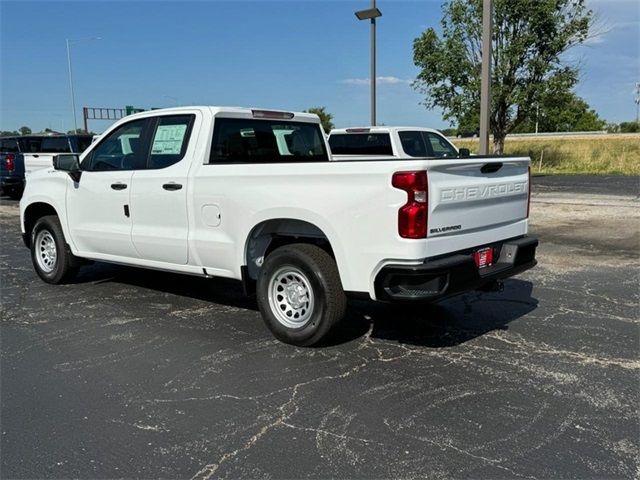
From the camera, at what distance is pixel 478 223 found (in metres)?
4.54

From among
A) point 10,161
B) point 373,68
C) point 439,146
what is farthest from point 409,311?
point 10,161

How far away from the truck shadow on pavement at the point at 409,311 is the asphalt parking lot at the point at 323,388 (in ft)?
0.10

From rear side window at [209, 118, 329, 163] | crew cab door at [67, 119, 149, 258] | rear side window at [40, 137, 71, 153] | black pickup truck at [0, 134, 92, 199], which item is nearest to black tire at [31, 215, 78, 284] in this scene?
crew cab door at [67, 119, 149, 258]

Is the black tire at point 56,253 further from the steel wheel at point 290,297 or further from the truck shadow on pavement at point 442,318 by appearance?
the truck shadow on pavement at point 442,318

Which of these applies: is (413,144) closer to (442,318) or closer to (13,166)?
(442,318)

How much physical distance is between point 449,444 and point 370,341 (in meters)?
1.77

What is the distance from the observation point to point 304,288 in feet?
15.5

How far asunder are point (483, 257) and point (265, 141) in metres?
2.49

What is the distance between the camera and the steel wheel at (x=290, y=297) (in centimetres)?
469

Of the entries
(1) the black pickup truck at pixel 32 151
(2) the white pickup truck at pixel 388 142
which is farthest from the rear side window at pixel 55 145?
(2) the white pickup truck at pixel 388 142

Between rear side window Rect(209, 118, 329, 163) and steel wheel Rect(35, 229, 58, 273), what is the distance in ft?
9.37

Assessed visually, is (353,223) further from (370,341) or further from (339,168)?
(370,341)

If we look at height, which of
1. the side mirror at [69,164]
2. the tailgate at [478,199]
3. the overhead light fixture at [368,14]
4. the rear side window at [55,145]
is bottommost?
the tailgate at [478,199]

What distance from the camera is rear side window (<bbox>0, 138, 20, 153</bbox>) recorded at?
19.0 metres
